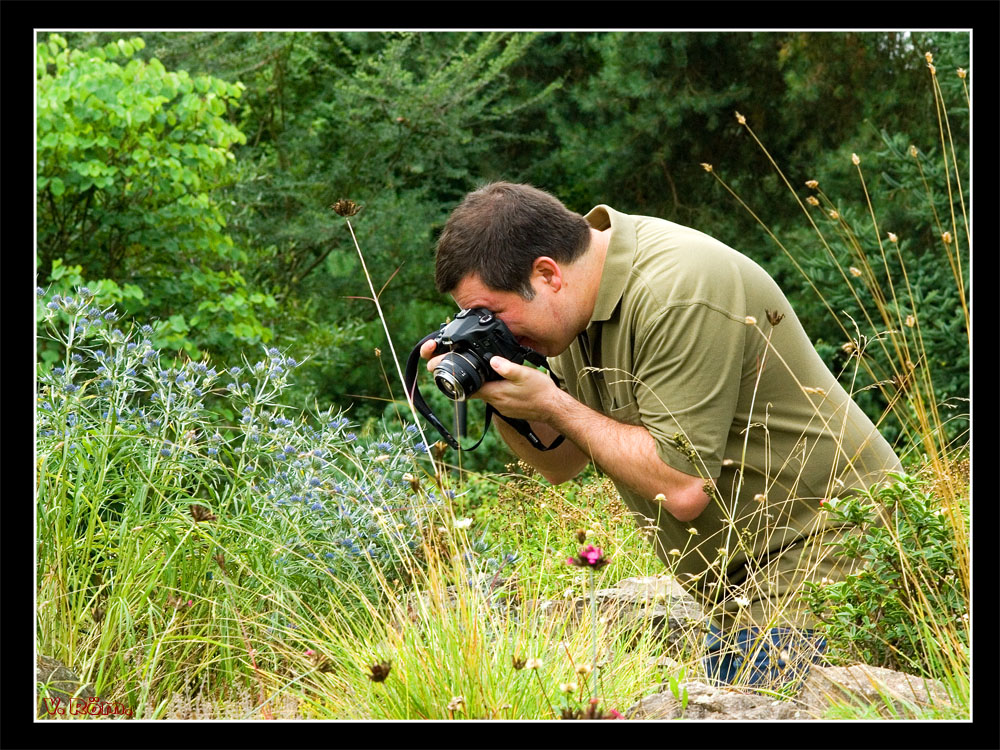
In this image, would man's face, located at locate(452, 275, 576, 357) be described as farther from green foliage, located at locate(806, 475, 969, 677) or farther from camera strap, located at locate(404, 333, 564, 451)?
green foliage, located at locate(806, 475, 969, 677)

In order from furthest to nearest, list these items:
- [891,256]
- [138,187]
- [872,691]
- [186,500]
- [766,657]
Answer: [891,256] < [138,187] < [186,500] < [766,657] < [872,691]

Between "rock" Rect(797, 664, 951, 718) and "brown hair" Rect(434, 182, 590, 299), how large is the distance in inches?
47.6

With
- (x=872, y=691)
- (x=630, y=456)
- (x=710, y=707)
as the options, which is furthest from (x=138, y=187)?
(x=872, y=691)

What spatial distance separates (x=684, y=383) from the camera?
2.60 meters

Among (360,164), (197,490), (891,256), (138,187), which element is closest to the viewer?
(197,490)

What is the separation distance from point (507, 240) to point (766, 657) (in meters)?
1.27

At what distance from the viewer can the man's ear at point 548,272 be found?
2.82 meters

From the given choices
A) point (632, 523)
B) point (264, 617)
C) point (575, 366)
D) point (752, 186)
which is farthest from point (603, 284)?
point (752, 186)

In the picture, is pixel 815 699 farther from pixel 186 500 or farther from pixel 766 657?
pixel 186 500

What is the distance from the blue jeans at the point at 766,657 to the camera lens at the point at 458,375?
896mm

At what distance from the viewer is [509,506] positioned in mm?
4363

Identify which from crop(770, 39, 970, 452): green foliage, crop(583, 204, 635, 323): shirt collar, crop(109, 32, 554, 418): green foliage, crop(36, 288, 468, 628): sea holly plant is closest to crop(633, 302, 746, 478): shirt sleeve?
crop(583, 204, 635, 323): shirt collar

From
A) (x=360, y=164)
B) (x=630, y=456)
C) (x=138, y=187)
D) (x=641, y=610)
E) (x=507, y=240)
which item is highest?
(x=360, y=164)

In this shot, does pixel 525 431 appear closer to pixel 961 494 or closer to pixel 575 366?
pixel 575 366
